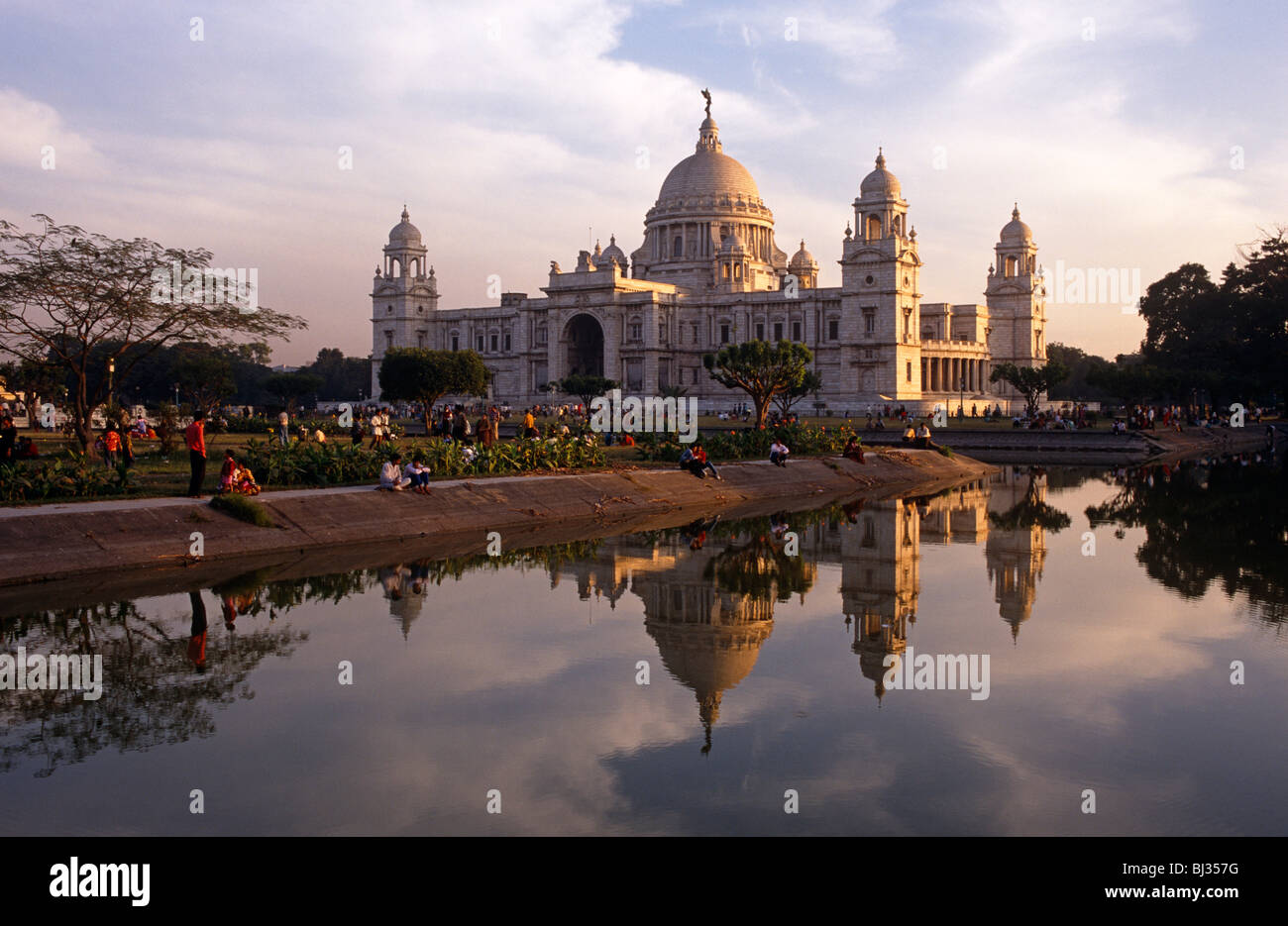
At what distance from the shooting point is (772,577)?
66.1 ft

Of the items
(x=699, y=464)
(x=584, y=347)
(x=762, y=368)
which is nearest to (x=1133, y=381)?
(x=762, y=368)

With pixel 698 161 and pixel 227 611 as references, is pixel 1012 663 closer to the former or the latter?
pixel 227 611

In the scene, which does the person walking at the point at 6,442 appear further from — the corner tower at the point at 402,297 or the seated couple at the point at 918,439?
the corner tower at the point at 402,297

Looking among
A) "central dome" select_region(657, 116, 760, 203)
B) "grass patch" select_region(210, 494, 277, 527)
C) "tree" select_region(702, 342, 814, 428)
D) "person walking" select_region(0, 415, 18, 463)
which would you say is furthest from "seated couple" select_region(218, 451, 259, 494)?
"central dome" select_region(657, 116, 760, 203)

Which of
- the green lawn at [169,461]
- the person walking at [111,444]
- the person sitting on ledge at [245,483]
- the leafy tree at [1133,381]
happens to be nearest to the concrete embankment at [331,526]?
the person sitting on ledge at [245,483]

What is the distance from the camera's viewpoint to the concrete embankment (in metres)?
18.9

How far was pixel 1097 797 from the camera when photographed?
9312mm

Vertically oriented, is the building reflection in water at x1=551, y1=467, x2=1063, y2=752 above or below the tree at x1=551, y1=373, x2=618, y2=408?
below

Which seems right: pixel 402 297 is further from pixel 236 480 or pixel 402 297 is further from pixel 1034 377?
pixel 236 480

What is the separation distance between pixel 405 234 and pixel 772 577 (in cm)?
10535

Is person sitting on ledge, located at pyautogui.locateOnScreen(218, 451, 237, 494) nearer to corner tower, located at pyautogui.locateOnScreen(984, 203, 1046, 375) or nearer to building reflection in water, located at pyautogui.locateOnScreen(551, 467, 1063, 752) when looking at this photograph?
building reflection in water, located at pyautogui.locateOnScreen(551, 467, 1063, 752)

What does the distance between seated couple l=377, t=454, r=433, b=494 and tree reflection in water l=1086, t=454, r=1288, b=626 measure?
48.4ft
